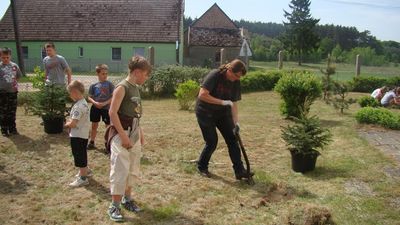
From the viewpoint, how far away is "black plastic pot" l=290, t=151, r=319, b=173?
647 cm

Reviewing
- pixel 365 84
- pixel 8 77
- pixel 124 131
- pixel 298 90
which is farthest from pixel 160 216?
pixel 365 84

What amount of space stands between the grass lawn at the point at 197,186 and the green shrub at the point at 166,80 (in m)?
7.61

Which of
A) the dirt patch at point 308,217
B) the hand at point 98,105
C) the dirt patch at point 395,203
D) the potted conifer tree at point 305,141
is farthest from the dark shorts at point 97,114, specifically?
the dirt patch at point 395,203

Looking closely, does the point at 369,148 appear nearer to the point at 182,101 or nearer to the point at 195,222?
the point at 195,222

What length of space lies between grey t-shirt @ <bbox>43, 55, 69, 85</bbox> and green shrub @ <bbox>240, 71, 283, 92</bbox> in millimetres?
11241

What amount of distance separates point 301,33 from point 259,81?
104 ft

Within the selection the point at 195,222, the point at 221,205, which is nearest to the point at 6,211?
the point at 195,222

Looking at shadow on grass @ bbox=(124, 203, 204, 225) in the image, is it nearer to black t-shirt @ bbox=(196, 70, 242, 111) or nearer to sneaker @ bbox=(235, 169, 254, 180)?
sneaker @ bbox=(235, 169, 254, 180)

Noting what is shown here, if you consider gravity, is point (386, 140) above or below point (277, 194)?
above

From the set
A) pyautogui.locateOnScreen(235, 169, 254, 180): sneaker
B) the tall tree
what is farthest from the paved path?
the tall tree

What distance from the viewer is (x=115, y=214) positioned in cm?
453

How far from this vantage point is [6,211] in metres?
4.78

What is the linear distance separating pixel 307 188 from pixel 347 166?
1.39 meters

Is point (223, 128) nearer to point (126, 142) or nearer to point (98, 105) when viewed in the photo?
point (126, 142)
